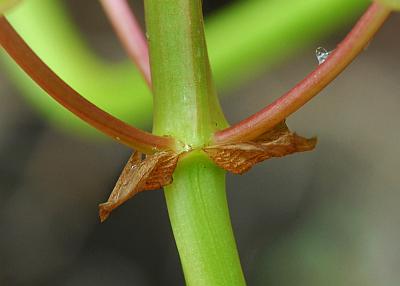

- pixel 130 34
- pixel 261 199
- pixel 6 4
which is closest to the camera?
pixel 6 4

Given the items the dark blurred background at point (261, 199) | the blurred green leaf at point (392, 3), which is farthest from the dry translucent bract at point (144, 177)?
the dark blurred background at point (261, 199)

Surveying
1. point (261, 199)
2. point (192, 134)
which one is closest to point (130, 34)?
point (192, 134)

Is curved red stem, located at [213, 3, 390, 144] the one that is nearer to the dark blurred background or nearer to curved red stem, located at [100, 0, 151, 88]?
curved red stem, located at [100, 0, 151, 88]

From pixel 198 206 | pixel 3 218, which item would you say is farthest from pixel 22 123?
pixel 198 206

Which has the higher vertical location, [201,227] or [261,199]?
[261,199]

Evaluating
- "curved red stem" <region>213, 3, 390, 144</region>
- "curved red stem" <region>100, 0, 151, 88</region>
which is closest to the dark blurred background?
"curved red stem" <region>100, 0, 151, 88</region>

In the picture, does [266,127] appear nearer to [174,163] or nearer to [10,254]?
[174,163]

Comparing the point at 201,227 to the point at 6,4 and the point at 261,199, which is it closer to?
the point at 6,4
